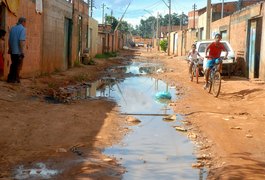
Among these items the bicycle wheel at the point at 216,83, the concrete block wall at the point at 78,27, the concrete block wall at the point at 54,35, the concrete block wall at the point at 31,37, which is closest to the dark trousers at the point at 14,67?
the concrete block wall at the point at 31,37

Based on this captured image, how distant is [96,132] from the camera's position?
6.52 metres

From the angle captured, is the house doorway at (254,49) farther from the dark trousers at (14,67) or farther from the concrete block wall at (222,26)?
the dark trousers at (14,67)

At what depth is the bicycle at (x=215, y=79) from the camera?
11.4 m

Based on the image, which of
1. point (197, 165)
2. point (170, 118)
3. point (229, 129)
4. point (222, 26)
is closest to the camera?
point (197, 165)

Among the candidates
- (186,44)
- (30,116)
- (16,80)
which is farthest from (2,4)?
(186,44)

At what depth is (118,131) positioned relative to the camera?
671 centimetres

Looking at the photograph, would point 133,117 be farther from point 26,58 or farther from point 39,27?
point 39,27

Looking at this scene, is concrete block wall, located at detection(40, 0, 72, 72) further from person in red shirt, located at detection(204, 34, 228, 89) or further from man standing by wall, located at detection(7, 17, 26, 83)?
person in red shirt, located at detection(204, 34, 228, 89)

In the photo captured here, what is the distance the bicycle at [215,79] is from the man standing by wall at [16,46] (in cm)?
553

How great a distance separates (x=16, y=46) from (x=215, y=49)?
571 cm

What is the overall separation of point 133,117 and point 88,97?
120 inches

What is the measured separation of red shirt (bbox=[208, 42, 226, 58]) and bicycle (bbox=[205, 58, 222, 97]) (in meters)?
0.23

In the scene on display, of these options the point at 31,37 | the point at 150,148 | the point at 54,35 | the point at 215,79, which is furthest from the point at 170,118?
the point at 54,35

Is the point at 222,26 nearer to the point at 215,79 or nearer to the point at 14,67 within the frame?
the point at 215,79
